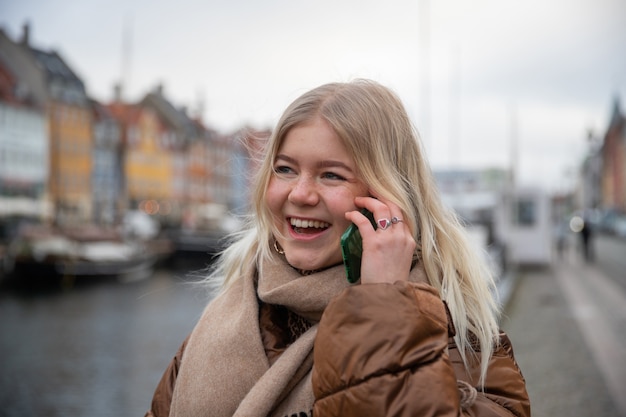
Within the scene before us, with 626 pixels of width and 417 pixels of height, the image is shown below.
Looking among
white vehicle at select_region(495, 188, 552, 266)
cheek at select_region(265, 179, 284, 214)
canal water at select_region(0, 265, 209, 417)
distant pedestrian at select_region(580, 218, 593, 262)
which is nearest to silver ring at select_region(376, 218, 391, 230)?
cheek at select_region(265, 179, 284, 214)

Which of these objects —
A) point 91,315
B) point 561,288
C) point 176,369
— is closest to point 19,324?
point 91,315

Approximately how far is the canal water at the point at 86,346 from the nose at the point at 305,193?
2.56m

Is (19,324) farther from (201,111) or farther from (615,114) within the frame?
(615,114)

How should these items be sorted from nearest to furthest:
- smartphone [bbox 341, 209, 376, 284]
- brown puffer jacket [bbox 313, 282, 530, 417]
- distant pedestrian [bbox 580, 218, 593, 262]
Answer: brown puffer jacket [bbox 313, 282, 530, 417] → smartphone [bbox 341, 209, 376, 284] → distant pedestrian [bbox 580, 218, 593, 262]

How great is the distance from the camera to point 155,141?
259 feet

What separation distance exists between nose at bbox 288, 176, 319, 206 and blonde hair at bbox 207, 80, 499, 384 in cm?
12

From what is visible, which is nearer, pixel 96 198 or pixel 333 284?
pixel 333 284

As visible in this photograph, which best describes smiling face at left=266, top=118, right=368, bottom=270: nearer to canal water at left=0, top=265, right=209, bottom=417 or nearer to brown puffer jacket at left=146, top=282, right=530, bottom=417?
brown puffer jacket at left=146, top=282, right=530, bottom=417

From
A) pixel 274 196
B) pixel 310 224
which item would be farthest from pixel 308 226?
pixel 274 196

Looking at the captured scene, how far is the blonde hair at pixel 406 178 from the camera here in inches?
65.6

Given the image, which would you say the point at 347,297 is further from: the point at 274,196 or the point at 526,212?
the point at 526,212

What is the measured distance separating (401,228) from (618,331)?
9987mm

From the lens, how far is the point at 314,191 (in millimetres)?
1680

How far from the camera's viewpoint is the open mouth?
1.72m
